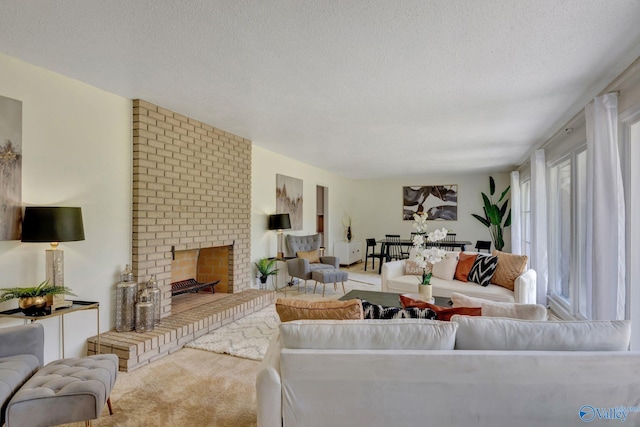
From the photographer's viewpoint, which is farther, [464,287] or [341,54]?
[464,287]

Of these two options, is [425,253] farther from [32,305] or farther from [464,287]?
[32,305]

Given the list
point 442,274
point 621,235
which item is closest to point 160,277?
point 442,274

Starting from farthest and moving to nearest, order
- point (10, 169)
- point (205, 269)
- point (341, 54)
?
point (205, 269) < point (10, 169) < point (341, 54)

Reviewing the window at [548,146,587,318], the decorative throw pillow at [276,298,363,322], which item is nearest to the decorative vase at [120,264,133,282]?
the decorative throw pillow at [276,298,363,322]

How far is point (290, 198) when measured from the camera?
6.29 meters

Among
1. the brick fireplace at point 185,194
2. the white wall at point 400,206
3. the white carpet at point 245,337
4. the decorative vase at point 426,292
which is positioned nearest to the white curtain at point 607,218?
the decorative vase at point 426,292

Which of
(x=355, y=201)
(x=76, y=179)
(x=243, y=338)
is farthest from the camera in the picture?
(x=355, y=201)

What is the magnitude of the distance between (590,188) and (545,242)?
2182mm

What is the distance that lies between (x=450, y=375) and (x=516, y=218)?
6.26 metres

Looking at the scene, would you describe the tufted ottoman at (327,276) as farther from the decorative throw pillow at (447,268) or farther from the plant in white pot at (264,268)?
the decorative throw pillow at (447,268)

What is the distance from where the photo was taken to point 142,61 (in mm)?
2355

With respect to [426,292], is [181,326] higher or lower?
lower

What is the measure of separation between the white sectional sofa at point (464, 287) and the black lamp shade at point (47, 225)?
3448 mm

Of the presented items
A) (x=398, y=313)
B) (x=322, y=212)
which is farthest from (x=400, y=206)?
(x=398, y=313)
